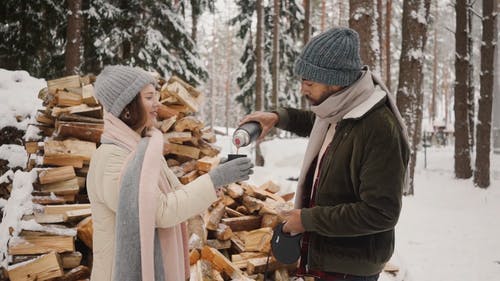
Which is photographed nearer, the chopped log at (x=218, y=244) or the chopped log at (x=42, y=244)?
the chopped log at (x=42, y=244)

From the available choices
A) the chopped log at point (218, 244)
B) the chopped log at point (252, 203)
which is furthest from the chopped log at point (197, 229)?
the chopped log at point (252, 203)

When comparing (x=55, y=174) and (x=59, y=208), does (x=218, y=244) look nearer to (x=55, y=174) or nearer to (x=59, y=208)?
(x=59, y=208)

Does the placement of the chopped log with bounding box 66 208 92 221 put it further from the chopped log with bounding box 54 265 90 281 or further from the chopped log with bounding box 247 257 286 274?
the chopped log with bounding box 247 257 286 274

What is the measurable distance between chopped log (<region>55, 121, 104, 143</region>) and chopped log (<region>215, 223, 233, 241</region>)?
1.82m

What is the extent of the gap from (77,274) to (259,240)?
172 centimetres

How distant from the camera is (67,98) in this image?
4855 mm

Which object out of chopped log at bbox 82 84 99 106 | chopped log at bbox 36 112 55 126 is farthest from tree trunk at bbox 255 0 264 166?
chopped log at bbox 36 112 55 126

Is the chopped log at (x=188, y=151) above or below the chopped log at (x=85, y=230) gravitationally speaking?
above

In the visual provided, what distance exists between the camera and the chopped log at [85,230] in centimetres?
363

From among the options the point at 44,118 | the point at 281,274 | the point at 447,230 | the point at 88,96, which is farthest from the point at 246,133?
the point at 447,230

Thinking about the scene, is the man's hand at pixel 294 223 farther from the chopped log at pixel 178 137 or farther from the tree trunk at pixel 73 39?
the tree trunk at pixel 73 39

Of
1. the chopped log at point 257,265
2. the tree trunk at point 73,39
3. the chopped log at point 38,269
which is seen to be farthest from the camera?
the tree trunk at point 73,39

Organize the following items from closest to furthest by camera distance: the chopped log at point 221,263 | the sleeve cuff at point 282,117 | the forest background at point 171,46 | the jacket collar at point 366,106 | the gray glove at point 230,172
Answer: the jacket collar at point 366,106 → the gray glove at point 230,172 → the sleeve cuff at point 282,117 → the chopped log at point 221,263 → the forest background at point 171,46

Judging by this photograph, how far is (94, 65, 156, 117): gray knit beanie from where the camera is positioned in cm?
206
